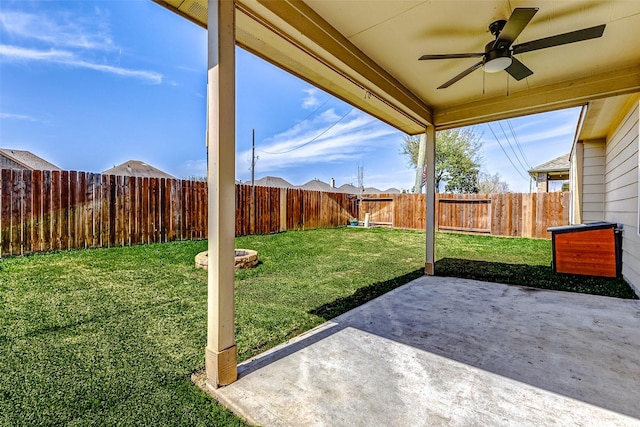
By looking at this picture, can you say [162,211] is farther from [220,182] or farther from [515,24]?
[515,24]

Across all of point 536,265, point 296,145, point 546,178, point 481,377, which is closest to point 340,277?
point 481,377

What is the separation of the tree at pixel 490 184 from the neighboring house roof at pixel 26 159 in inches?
947

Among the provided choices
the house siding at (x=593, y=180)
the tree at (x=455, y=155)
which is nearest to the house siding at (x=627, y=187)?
the house siding at (x=593, y=180)

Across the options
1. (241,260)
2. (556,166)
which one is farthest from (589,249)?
(556,166)

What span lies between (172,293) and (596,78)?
208 inches

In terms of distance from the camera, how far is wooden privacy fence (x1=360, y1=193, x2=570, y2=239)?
8.50 metres

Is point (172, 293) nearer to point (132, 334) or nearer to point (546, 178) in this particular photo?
point (132, 334)

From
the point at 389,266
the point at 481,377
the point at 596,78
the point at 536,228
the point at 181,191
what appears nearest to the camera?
the point at 481,377

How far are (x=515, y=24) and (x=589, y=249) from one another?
396 centimetres

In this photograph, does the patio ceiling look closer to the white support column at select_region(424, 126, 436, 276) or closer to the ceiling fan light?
the ceiling fan light

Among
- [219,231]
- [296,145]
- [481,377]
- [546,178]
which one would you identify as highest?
[296,145]

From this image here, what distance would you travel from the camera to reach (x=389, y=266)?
5.08m

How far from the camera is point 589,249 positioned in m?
4.33

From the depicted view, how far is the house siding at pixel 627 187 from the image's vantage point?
3506 mm
